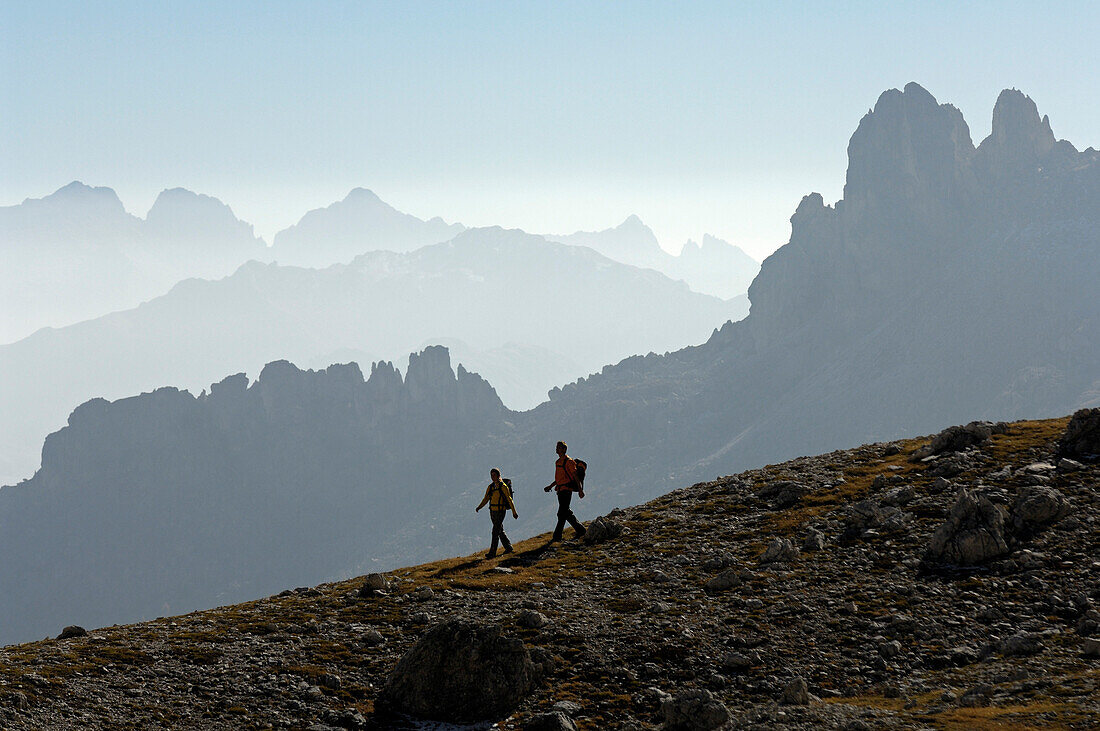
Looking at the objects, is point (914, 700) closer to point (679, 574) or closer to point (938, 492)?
point (679, 574)

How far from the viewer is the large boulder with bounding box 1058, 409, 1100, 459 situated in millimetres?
40153

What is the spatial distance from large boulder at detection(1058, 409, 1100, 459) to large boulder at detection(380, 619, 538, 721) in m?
28.7

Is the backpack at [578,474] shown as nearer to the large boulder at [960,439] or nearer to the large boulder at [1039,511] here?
the large boulder at [1039,511]

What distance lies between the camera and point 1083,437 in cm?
4084

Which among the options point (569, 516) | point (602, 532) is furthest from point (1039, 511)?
point (569, 516)

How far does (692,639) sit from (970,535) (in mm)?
11491

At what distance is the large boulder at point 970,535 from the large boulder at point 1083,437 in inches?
402

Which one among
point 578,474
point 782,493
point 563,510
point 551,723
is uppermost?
point 578,474

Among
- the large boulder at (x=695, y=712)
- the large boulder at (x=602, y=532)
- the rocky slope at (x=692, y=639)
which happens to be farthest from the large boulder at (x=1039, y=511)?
the large boulder at (x=695, y=712)

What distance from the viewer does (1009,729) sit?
1873cm

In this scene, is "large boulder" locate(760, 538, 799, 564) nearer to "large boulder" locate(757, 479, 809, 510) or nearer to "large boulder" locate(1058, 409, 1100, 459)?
"large boulder" locate(757, 479, 809, 510)

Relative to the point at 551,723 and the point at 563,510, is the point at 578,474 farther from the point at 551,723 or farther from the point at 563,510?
the point at 551,723

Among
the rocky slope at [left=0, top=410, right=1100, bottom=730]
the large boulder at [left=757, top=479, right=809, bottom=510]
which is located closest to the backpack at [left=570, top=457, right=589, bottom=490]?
the rocky slope at [left=0, top=410, right=1100, bottom=730]

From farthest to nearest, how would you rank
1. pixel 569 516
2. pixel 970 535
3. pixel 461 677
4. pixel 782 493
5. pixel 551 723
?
pixel 782 493 → pixel 569 516 → pixel 970 535 → pixel 461 677 → pixel 551 723
